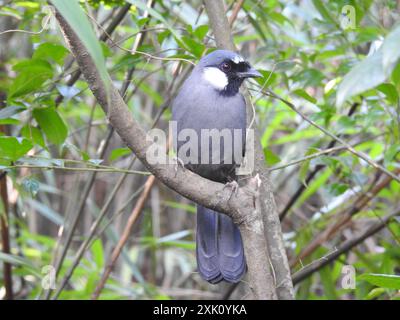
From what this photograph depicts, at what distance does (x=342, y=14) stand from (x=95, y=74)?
4.18ft

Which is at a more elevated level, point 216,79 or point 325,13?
point 325,13

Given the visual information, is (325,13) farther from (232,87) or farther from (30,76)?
(30,76)

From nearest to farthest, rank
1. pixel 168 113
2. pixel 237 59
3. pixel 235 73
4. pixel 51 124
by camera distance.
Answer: pixel 51 124 → pixel 237 59 → pixel 235 73 → pixel 168 113

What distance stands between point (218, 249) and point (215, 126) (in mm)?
523

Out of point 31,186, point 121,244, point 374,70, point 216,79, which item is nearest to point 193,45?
point 216,79

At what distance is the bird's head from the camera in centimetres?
267

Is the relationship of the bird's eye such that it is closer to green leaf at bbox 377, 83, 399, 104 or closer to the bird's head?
the bird's head

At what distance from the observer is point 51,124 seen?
2402 mm

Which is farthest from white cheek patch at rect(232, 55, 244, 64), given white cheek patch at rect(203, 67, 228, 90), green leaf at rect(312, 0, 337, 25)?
green leaf at rect(312, 0, 337, 25)

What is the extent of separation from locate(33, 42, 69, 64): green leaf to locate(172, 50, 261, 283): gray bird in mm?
625

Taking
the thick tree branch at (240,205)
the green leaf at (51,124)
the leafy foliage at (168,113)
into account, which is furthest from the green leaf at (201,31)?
the thick tree branch at (240,205)

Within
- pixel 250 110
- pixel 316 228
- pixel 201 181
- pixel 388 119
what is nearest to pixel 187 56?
pixel 250 110
